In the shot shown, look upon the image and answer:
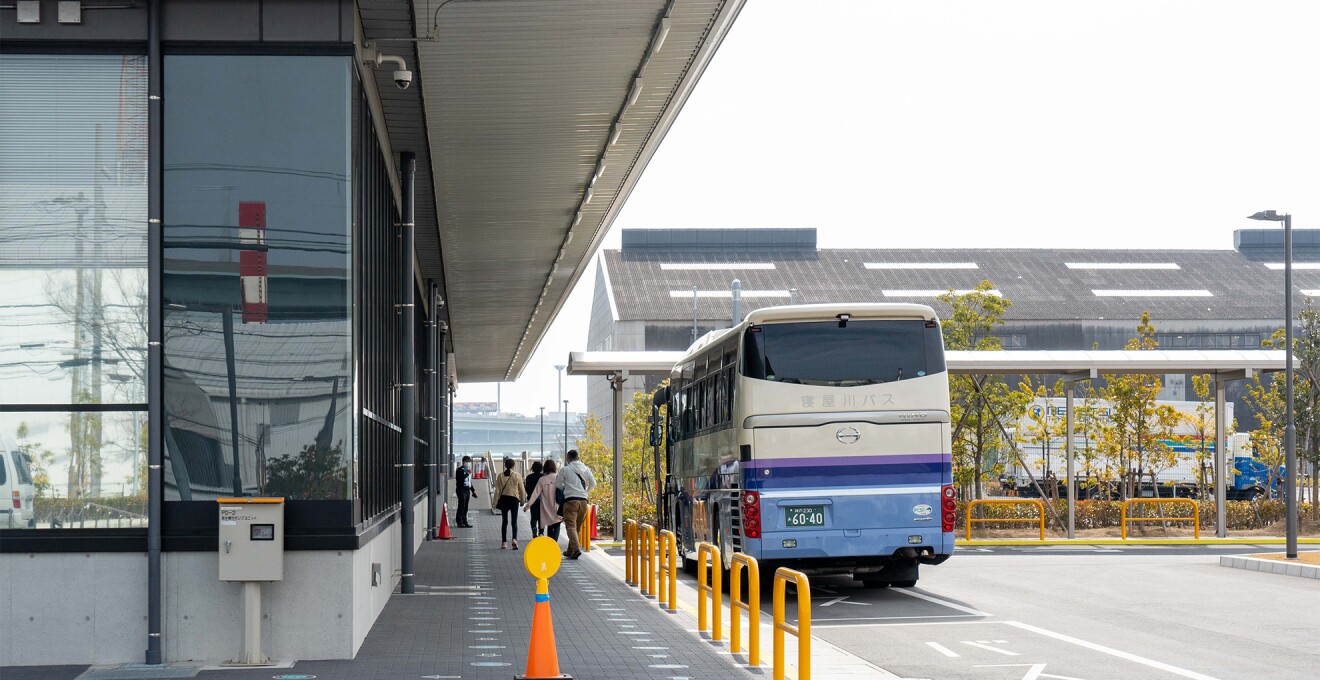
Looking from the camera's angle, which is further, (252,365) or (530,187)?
(530,187)

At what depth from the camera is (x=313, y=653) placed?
36.7ft

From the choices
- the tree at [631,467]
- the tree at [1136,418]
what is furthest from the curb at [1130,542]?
the tree at [631,467]

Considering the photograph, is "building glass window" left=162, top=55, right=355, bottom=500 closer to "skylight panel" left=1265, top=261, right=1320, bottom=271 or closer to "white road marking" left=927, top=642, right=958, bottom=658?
"white road marking" left=927, top=642, right=958, bottom=658

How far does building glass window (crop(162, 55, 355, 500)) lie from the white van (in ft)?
3.44

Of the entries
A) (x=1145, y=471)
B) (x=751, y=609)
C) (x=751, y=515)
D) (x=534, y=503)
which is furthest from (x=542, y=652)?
(x=1145, y=471)

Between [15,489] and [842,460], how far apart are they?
9283 millimetres

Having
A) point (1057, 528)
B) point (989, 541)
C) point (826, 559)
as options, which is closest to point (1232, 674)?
point (826, 559)

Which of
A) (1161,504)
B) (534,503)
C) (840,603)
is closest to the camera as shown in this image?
(840,603)

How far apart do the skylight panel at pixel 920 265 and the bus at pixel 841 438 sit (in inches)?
3110

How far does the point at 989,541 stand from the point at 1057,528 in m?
3.91

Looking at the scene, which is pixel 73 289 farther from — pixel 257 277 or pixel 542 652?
pixel 542 652

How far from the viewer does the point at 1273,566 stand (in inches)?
870

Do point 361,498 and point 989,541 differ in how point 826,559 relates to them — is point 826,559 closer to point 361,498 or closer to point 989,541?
point 361,498

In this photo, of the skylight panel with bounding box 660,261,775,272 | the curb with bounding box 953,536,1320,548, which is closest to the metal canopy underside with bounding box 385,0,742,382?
the curb with bounding box 953,536,1320,548
